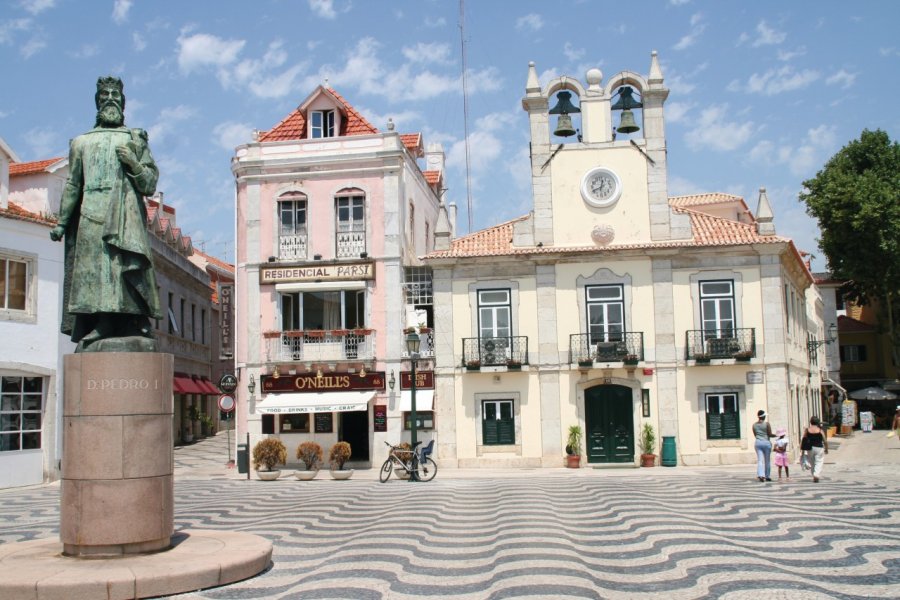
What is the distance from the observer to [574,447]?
26.7 m

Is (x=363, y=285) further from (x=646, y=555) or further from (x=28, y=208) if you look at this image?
(x=646, y=555)

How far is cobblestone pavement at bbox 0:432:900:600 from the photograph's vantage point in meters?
8.56

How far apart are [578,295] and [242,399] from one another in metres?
10.7

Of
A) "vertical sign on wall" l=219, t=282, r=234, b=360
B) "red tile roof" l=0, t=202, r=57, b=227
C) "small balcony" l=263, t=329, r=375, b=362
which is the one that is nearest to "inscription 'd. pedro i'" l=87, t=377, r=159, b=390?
"red tile roof" l=0, t=202, r=57, b=227

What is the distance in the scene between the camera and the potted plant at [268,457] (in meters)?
24.0

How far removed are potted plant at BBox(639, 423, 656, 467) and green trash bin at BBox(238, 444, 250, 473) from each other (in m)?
11.1

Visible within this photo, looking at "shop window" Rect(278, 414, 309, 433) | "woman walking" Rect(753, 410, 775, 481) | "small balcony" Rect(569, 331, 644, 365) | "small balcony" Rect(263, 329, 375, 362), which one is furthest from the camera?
"shop window" Rect(278, 414, 309, 433)

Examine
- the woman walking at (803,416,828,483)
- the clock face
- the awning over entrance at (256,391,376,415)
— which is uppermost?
the clock face

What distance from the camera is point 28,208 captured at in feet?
87.0

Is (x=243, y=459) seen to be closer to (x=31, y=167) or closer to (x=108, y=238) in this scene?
(x=31, y=167)

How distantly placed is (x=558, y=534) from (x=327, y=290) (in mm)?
17771

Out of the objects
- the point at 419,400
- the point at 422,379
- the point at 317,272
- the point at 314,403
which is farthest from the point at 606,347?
the point at 317,272

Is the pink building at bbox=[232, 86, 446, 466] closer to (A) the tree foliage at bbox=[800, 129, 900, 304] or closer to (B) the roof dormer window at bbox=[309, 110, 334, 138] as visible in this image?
(B) the roof dormer window at bbox=[309, 110, 334, 138]

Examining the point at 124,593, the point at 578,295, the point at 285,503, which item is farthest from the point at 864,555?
the point at 578,295
